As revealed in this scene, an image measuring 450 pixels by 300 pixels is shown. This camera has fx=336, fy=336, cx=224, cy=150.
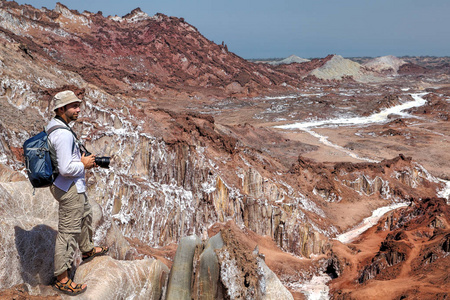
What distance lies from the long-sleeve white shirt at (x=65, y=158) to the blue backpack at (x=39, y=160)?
0.07m

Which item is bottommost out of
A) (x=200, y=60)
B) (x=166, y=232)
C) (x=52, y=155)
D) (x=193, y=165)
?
(x=166, y=232)

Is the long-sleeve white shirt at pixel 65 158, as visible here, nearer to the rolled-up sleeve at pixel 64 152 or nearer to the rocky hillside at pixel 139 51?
the rolled-up sleeve at pixel 64 152

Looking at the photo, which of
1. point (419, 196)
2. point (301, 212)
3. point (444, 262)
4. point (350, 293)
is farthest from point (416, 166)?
point (350, 293)

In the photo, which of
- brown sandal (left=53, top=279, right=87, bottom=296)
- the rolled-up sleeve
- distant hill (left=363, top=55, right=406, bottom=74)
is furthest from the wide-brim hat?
distant hill (left=363, top=55, right=406, bottom=74)

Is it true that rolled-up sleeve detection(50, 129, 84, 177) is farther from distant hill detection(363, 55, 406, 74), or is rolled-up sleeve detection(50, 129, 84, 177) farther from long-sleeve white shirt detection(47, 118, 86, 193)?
distant hill detection(363, 55, 406, 74)

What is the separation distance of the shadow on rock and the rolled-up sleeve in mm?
1299

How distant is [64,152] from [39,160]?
23 centimetres

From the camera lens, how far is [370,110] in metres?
49.9

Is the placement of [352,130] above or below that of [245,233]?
above

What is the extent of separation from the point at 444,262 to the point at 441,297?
2.24m

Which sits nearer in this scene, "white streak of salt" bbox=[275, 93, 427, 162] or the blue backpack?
the blue backpack

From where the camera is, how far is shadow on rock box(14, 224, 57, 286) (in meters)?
3.85

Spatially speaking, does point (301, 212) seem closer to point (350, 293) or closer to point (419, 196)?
point (350, 293)

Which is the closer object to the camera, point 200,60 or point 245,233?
point 245,233
